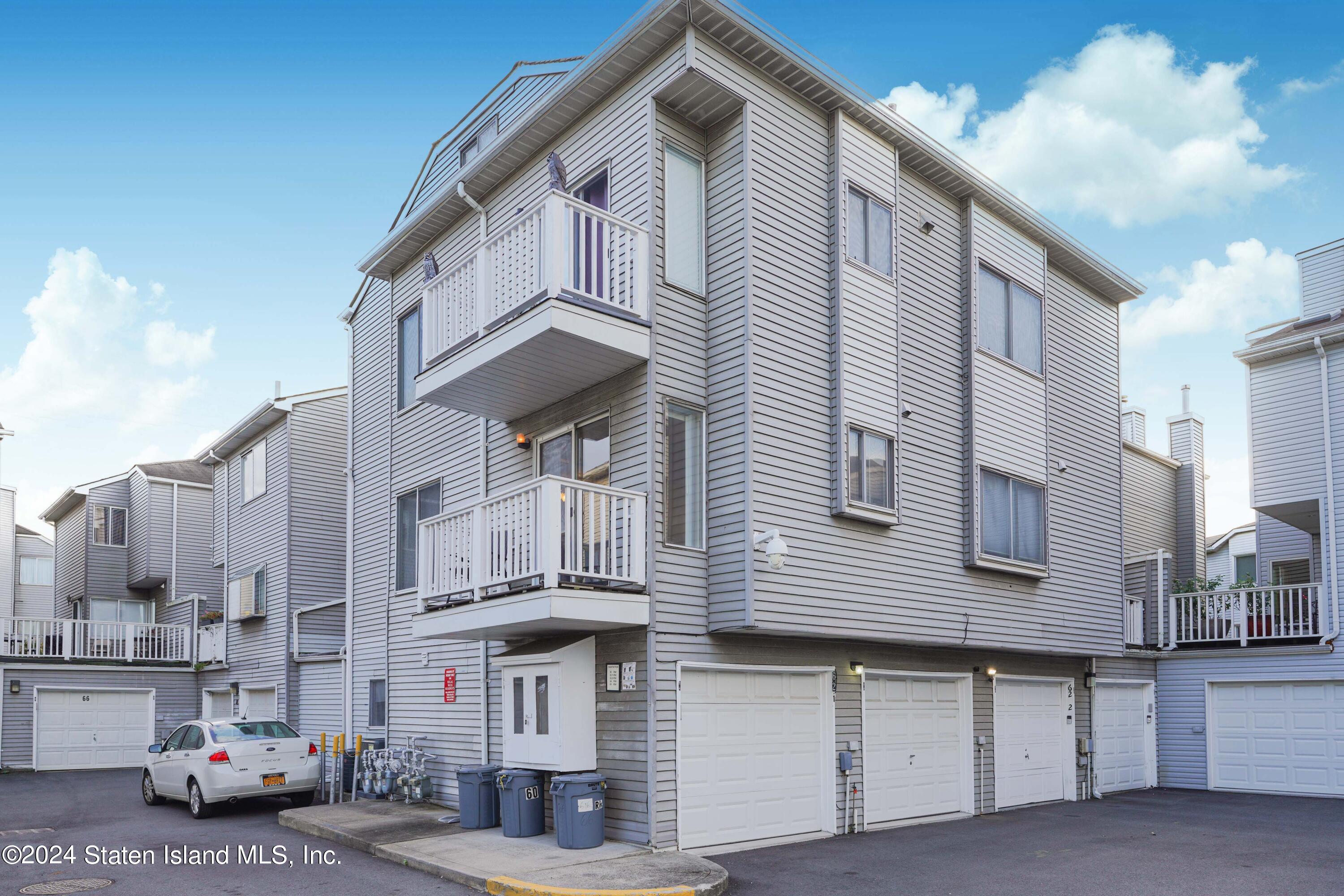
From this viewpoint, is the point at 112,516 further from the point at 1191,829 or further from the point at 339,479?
the point at 1191,829

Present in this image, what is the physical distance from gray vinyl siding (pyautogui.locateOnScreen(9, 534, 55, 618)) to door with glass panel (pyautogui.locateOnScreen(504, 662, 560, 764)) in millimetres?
31051

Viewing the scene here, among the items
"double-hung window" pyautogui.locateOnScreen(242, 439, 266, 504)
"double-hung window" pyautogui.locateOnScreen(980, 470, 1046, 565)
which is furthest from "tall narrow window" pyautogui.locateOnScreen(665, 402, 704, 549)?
"double-hung window" pyautogui.locateOnScreen(242, 439, 266, 504)

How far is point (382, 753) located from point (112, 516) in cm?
2218

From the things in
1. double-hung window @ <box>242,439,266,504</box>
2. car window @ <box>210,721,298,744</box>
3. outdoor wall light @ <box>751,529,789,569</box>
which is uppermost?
double-hung window @ <box>242,439,266,504</box>

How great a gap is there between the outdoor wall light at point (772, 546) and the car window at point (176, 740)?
1027 centimetres

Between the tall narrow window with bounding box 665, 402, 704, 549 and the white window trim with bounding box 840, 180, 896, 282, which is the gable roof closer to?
the white window trim with bounding box 840, 180, 896, 282

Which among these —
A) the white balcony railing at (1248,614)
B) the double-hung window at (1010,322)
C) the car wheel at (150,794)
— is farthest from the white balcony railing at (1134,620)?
the car wheel at (150,794)

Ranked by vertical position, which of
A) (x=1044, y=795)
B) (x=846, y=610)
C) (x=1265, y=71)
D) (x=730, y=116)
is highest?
(x=1265, y=71)

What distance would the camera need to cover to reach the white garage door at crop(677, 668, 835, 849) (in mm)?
11062

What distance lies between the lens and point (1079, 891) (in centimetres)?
955

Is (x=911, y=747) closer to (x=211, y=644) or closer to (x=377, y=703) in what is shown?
(x=377, y=703)

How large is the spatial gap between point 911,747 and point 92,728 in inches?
835

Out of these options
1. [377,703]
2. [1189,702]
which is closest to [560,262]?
[377,703]

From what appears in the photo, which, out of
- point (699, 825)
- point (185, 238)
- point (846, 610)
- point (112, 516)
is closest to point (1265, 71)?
point (846, 610)
